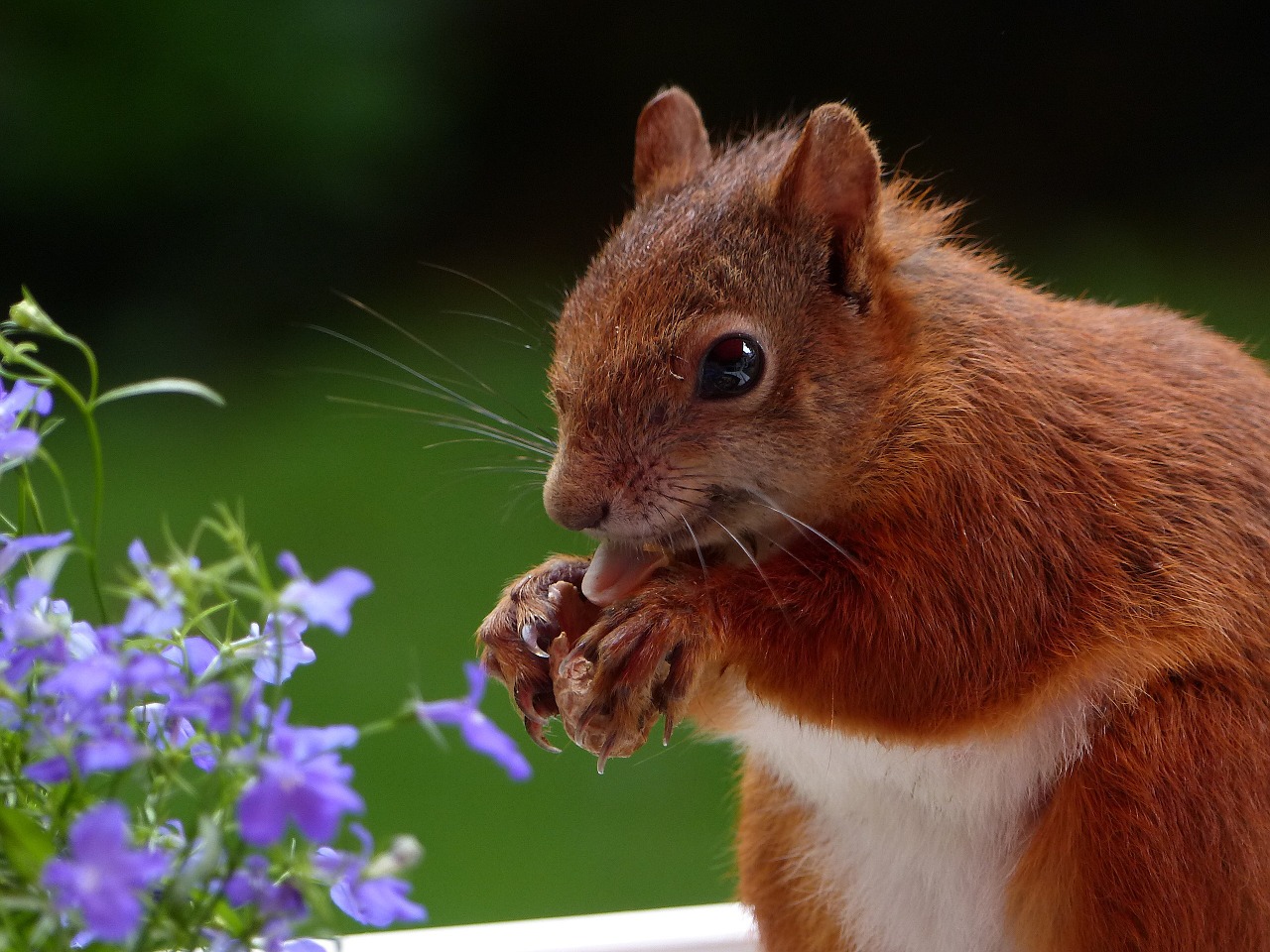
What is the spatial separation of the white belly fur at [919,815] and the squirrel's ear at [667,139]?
0.35m

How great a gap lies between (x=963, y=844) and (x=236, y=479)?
1.74m

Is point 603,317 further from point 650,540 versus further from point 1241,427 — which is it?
point 1241,427

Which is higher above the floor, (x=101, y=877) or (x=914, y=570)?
(x=101, y=877)

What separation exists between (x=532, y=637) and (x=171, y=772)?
0.38 m

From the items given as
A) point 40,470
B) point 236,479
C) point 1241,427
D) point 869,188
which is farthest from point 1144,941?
point 40,470

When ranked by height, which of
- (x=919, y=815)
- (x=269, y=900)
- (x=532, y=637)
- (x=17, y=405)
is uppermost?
(x=17, y=405)

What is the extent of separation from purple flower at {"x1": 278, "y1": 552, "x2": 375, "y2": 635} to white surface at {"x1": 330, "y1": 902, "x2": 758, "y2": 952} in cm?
58

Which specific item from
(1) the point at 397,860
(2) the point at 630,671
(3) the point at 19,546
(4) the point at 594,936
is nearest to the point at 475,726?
(1) the point at 397,860

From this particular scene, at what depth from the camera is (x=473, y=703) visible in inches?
18.1

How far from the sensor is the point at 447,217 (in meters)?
2.86

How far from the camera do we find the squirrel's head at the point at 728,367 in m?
0.78

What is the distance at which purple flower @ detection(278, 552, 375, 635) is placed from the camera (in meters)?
0.45

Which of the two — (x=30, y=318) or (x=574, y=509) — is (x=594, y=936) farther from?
(x=30, y=318)

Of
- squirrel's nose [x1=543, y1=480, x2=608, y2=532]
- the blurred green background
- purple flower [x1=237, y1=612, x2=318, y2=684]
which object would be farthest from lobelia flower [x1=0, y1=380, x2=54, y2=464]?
the blurred green background
